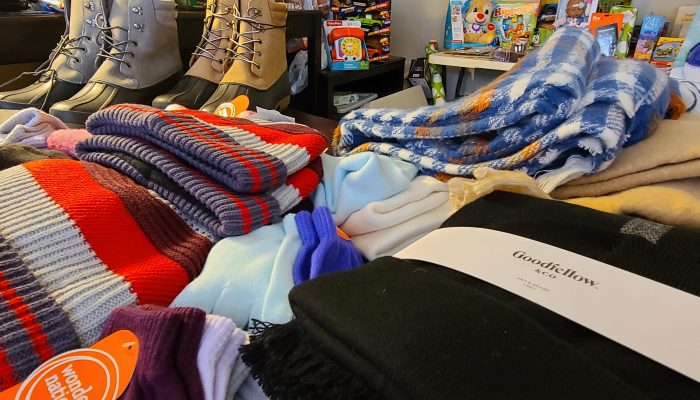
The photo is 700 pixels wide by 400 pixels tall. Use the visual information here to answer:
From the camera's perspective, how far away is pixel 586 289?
242 mm

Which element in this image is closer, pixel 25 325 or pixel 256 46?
pixel 25 325

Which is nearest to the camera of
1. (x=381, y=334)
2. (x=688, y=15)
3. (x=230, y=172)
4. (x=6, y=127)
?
(x=381, y=334)

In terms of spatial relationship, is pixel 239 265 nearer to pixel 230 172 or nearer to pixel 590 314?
pixel 230 172

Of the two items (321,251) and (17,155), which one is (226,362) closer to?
(321,251)

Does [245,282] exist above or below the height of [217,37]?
below

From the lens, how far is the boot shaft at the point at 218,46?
Answer: 701 mm

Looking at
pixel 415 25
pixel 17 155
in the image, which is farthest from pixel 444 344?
pixel 415 25

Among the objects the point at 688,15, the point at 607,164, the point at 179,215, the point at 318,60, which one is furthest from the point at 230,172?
the point at 688,15

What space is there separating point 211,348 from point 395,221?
195 mm

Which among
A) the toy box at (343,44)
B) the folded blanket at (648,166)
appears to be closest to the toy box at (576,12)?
the toy box at (343,44)

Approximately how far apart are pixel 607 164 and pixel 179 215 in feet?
1.17

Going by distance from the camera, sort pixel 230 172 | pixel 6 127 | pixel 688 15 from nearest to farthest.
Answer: pixel 230 172
pixel 6 127
pixel 688 15

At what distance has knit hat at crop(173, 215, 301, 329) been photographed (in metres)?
0.28

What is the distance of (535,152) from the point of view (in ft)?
1.27
